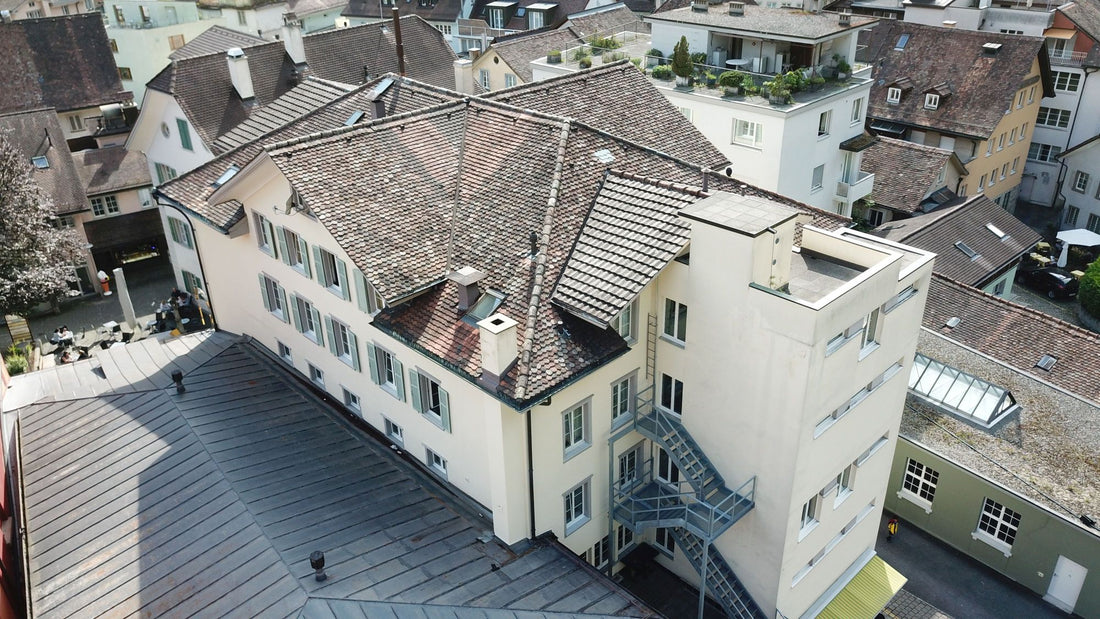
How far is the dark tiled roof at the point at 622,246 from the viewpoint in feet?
70.2

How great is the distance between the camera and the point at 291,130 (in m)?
30.9

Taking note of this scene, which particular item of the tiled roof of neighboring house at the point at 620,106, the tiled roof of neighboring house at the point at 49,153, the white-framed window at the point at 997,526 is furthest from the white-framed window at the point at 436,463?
the tiled roof of neighboring house at the point at 49,153

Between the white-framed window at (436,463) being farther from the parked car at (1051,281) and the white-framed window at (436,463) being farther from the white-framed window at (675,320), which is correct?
the parked car at (1051,281)

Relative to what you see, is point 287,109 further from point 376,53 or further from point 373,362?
point 376,53

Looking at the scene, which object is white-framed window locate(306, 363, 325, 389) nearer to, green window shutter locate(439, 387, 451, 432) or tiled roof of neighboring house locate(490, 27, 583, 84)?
green window shutter locate(439, 387, 451, 432)

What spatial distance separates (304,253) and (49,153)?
109 feet

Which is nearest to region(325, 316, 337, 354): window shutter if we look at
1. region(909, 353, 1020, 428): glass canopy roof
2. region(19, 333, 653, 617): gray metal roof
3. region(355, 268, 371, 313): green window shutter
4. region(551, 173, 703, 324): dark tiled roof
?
region(19, 333, 653, 617): gray metal roof

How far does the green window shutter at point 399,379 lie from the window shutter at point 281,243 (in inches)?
250

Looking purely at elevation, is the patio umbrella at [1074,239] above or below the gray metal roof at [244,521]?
below

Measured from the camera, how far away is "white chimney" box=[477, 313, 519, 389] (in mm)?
19797

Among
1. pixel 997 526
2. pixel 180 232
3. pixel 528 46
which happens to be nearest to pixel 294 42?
pixel 180 232

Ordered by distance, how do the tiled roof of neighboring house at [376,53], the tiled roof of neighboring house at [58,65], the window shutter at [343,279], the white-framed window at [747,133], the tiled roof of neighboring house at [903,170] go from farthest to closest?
the tiled roof of neighboring house at [58,65], the tiled roof of neighboring house at [376,53], the tiled roof of neighboring house at [903,170], the white-framed window at [747,133], the window shutter at [343,279]

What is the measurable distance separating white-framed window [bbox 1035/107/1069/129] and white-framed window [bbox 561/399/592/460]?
54.0 metres

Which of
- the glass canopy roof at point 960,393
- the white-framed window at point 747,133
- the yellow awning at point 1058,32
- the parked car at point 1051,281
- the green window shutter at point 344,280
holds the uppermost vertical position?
the yellow awning at point 1058,32
